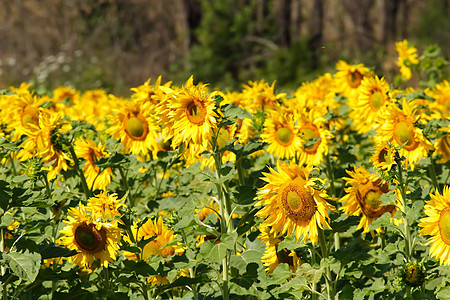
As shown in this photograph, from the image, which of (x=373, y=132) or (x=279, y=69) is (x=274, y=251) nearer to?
(x=373, y=132)

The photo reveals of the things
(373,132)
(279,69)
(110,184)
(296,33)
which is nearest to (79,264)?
(110,184)

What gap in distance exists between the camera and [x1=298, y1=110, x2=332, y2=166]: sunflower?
12.3 feet

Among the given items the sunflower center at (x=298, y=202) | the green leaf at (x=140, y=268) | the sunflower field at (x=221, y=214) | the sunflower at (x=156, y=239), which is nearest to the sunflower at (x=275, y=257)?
the sunflower field at (x=221, y=214)

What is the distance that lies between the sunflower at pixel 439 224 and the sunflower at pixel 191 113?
101 centimetres

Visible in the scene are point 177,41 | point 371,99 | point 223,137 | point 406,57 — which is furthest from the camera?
point 177,41

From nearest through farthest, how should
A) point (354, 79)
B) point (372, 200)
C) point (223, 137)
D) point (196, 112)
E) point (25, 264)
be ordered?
1. point (25, 264)
2. point (196, 112)
3. point (372, 200)
4. point (223, 137)
5. point (354, 79)

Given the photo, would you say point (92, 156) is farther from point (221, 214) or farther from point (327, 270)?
point (327, 270)

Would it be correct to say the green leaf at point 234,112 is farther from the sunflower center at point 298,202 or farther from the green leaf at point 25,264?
the green leaf at point 25,264

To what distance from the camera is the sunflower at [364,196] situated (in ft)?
9.89

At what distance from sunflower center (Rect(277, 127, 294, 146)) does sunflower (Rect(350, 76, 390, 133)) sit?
655 mm

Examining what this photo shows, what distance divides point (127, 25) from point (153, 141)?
15199mm

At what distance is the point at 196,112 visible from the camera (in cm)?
277

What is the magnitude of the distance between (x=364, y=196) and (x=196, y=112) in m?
0.96

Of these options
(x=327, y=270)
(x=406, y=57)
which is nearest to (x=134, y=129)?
(x=327, y=270)
